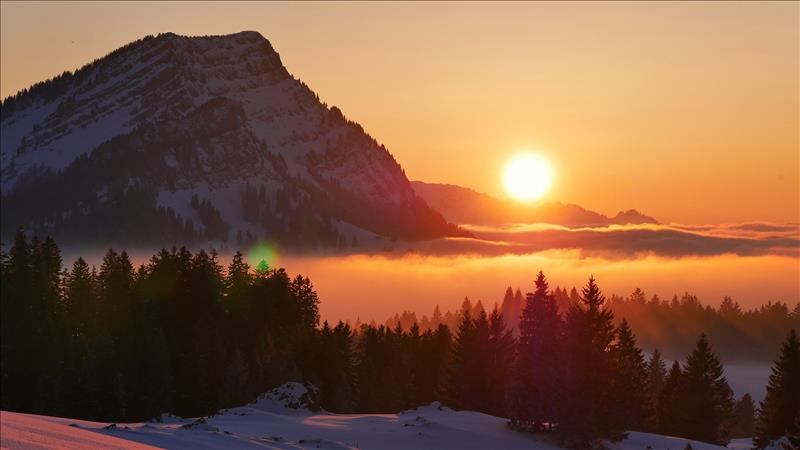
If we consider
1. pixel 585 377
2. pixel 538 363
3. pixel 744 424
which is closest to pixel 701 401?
pixel 585 377

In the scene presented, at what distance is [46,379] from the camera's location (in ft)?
217

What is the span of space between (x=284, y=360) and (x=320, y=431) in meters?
34.7

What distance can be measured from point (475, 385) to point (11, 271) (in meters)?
40.0

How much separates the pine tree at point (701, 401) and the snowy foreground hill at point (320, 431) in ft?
41.9

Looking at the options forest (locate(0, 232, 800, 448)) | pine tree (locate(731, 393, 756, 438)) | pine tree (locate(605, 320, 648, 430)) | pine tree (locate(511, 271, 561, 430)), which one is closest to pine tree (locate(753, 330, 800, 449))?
forest (locate(0, 232, 800, 448))

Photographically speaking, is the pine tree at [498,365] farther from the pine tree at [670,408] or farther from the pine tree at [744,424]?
Answer: the pine tree at [744,424]

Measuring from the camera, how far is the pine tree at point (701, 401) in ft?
225

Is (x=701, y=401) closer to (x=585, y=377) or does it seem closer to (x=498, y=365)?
(x=498, y=365)

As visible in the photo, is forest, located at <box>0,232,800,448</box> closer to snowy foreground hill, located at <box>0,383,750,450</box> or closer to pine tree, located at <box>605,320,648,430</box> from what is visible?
pine tree, located at <box>605,320,648,430</box>

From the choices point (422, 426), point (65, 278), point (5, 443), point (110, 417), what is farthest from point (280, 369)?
point (5, 443)

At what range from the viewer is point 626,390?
6125 centimetres

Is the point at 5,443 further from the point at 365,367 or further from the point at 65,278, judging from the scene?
the point at 365,367

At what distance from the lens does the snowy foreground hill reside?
31.2 metres

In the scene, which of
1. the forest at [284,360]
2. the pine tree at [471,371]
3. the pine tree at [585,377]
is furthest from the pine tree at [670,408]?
the pine tree at [585,377]
